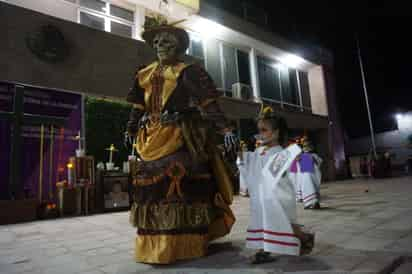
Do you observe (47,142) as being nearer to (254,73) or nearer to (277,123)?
(277,123)

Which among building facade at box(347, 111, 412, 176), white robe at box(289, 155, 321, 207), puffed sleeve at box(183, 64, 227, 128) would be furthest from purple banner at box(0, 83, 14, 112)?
building facade at box(347, 111, 412, 176)

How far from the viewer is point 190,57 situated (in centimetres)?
1010

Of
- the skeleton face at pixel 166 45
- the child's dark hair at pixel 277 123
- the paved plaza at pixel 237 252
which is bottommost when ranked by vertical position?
the paved plaza at pixel 237 252

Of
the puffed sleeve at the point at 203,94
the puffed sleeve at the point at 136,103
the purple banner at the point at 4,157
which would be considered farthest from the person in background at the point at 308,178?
the purple banner at the point at 4,157

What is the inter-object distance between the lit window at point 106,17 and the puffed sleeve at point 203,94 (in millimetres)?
7343

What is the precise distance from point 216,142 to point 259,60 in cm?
1238

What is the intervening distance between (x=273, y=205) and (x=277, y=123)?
2.09ft

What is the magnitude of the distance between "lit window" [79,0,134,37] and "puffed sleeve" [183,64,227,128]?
7.34 metres

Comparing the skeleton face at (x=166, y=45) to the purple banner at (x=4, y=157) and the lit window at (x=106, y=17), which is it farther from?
the lit window at (x=106, y=17)

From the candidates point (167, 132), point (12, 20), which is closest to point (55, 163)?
point (12, 20)

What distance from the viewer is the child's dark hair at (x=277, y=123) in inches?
91.6

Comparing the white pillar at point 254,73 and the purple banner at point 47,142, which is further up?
the white pillar at point 254,73

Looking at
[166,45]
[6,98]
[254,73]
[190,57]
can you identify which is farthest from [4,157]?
[254,73]

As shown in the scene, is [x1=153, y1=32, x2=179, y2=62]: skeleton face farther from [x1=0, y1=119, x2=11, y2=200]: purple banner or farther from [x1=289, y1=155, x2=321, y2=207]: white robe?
[x1=0, y1=119, x2=11, y2=200]: purple banner
